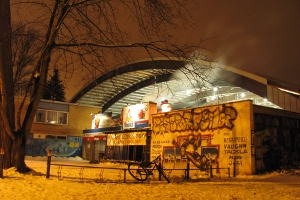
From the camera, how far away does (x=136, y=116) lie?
2830 centimetres

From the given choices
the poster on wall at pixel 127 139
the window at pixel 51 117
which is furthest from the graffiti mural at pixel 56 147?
the poster on wall at pixel 127 139

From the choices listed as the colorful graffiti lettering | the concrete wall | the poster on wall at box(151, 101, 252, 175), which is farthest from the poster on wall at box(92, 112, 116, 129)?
the concrete wall

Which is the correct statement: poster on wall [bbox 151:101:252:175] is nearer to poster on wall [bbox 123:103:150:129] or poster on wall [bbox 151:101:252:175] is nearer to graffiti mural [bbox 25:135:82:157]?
poster on wall [bbox 123:103:150:129]

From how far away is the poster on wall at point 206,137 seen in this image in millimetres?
17078

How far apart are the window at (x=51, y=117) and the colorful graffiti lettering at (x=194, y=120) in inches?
780

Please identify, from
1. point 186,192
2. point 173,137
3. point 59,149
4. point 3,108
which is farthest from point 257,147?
point 59,149

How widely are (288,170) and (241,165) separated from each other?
7.41 ft

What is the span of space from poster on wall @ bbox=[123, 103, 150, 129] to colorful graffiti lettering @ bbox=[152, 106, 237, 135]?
2.80m

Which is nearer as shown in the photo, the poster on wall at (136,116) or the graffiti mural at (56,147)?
the poster on wall at (136,116)

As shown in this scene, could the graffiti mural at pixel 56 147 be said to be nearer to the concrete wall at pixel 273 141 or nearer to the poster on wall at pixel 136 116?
the poster on wall at pixel 136 116

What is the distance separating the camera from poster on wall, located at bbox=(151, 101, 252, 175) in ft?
56.0

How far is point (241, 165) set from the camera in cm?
1683

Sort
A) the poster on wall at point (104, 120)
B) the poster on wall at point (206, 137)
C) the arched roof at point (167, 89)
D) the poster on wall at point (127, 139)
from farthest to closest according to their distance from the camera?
1. the poster on wall at point (104, 120)
2. the arched roof at point (167, 89)
3. the poster on wall at point (127, 139)
4. the poster on wall at point (206, 137)

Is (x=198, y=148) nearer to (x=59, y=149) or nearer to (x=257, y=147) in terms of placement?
(x=257, y=147)
